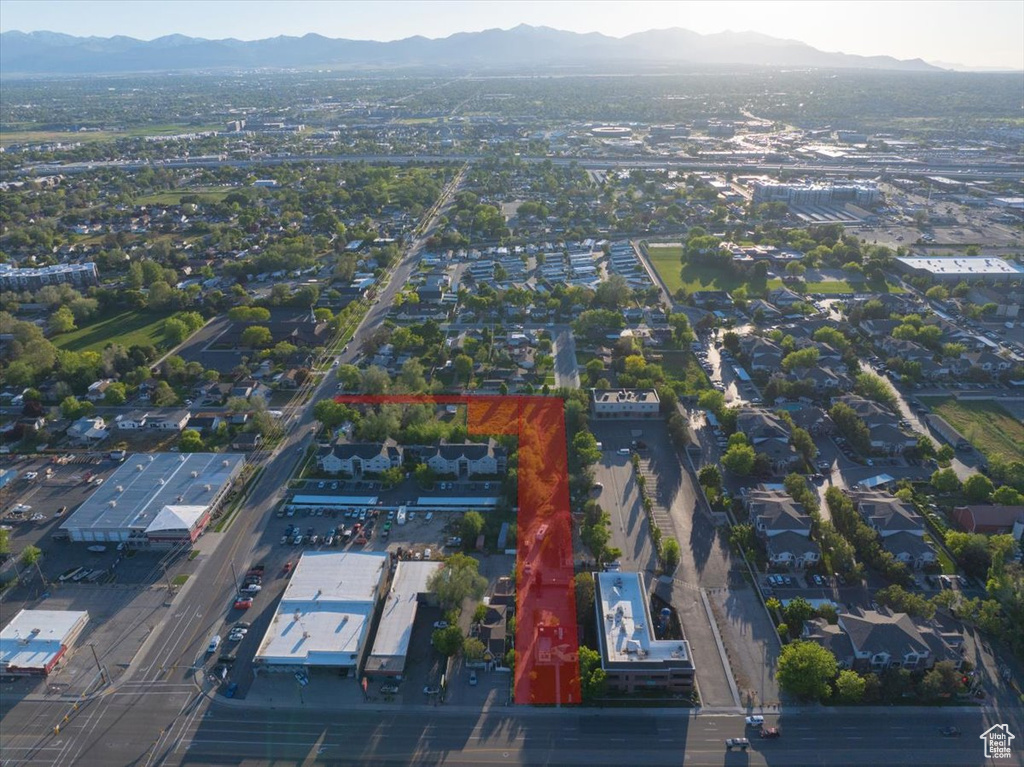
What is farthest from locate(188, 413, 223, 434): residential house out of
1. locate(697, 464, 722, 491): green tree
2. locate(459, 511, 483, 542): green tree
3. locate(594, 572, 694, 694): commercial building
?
locate(697, 464, 722, 491): green tree

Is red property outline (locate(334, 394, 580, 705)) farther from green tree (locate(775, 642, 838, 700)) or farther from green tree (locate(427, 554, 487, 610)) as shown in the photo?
green tree (locate(775, 642, 838, 700))

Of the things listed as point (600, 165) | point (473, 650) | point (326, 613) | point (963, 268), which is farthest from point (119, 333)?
point (600, 165)

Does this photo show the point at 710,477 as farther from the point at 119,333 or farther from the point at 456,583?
the point at 119,333

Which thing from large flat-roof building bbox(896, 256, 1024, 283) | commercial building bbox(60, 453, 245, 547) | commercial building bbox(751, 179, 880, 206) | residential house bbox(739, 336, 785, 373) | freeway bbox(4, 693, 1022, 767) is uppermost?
commercial building bbox(751, 179, 880, 206)

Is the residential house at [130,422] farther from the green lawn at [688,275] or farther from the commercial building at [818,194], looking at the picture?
the commercial building at [818,194]

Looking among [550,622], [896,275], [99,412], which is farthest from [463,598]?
[896,275]

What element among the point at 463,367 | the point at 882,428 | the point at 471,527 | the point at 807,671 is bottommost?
the point at 807,671

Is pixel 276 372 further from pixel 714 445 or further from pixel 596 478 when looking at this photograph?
pixel 714 445

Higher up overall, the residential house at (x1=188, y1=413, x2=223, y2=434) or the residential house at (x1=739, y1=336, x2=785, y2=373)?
the residential house at (x1=739, y1=336, x2=785, y2=373)
